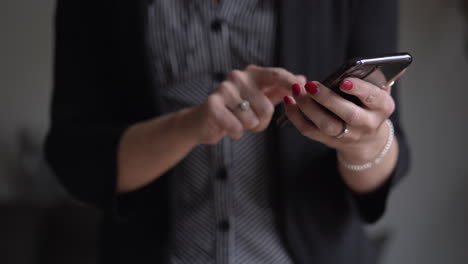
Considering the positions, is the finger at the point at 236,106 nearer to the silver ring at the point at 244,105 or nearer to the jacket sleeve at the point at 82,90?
the silver ring at the point at 244,105

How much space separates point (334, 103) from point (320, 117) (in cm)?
2

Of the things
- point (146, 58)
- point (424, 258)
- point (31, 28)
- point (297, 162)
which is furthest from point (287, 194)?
point (31, 28)

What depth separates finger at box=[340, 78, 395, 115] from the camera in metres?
0.34

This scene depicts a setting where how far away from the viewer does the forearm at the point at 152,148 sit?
0.47 m

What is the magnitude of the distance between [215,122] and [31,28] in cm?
88

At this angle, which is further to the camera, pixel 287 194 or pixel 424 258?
pixel 424 258

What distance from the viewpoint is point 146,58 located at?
534mm

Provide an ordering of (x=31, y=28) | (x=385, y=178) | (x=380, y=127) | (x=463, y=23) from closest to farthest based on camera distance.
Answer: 1. (x=380, y=127)
2. (x=385, y=178)
3. (x=463, y=23)
4. (x=31, y=28)

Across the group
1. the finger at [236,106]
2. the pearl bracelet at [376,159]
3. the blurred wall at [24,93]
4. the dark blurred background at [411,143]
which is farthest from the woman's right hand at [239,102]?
the blurred wall at [24,93]

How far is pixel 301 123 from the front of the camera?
1.32 feet

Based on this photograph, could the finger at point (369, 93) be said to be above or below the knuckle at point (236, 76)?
above

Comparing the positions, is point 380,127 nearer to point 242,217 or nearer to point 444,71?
point 242,217

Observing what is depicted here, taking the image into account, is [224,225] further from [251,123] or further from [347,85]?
[347,85]

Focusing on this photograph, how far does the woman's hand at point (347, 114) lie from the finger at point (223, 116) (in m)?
0.06
